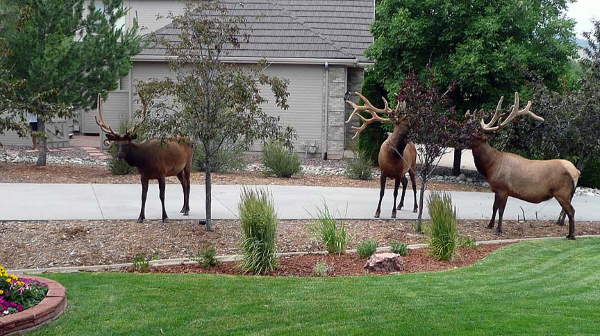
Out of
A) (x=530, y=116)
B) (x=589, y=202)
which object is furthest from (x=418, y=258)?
(x=589, y=202)

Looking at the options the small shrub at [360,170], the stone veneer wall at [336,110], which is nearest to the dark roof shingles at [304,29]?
the stone veneer wall at [336,110]

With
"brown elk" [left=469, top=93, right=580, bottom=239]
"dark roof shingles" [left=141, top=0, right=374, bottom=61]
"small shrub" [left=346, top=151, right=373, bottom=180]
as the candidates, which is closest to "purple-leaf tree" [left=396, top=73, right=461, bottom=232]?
"brown elk" [left=469, top=93, right=580, bottom=239]

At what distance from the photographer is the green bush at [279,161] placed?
1820 cm

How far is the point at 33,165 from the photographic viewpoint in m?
18.9

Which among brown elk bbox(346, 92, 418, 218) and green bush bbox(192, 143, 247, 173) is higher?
brown elk bbox(346, 92, 418, 218)

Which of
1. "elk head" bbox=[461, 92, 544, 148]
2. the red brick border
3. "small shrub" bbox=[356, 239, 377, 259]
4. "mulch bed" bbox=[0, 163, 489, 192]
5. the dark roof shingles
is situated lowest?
the red brick border

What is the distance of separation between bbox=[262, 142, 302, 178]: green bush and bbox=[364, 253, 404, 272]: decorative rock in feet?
28.9

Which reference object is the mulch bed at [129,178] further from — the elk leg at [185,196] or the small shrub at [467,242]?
the small shrub at [467,242]

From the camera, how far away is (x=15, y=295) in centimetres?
688

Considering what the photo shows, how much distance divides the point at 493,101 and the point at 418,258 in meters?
8.54

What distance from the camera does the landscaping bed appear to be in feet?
32.3

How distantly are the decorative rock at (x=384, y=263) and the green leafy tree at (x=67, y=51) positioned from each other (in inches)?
394

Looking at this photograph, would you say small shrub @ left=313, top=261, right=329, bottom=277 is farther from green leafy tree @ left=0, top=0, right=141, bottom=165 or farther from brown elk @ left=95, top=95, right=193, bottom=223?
green leafy tree @ left=0, top=0, right=141, bottom=165

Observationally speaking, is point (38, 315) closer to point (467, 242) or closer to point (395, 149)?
point (467, 242)
